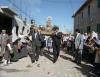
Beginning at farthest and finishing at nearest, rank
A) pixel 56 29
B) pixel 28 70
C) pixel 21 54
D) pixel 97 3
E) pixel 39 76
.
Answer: pixel 97 3 < pixel 21 54 < pixel 56 29 < pixel 28 70 < pixel 39 76

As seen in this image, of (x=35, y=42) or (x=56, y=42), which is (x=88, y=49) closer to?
(x=56, y=42)

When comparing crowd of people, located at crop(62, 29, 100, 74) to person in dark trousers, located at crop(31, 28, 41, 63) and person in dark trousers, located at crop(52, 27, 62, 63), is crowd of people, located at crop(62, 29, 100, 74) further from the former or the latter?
person in dark trousers, located at crop(31, 28, 41, 63)

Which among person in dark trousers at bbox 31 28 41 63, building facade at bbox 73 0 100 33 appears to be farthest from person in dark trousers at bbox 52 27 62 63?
building facade at bbox 73 0 100 33

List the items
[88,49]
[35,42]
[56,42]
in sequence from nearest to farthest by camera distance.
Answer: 1. [35,42]
2. [56,42]
3. [88,49]

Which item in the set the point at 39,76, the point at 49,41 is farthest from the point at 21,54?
the point at 49,41

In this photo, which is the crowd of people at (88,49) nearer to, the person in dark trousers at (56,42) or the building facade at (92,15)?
the person in dark trousers at (56,42)

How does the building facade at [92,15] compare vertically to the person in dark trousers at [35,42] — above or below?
above

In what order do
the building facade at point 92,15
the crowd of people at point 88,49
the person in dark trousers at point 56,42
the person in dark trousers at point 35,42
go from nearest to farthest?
the crowd of people at point 88,49 → the person in dark trousers at point 35,42 → the person in dark trousers at point 56,42 → the building facade at point 92,15

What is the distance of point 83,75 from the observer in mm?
14703

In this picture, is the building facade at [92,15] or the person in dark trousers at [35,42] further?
the building facade at [92,15]

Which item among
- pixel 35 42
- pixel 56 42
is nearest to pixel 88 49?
pixel 56 42

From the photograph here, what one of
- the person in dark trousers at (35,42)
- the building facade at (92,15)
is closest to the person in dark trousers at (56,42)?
the person in dark trousers at (35,42)

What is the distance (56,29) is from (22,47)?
166 inches

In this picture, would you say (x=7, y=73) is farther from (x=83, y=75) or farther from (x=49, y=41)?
(x=49, y=41)
